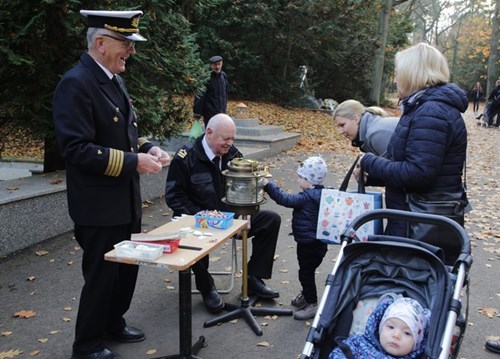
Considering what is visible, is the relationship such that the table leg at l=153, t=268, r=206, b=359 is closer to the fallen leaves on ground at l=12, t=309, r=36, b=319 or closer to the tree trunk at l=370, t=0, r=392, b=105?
the fallen leaves on ground at l=12, t=309, r=36, b=319

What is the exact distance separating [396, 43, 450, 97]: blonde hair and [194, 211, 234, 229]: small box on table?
1.58m

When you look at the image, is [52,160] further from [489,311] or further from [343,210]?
[489,311]

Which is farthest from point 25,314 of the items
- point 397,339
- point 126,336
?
point 397,339

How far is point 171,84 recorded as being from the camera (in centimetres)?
808

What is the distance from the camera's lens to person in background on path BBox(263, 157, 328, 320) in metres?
4.34

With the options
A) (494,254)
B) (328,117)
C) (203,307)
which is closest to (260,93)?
(328,117)

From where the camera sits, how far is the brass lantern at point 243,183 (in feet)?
13.2

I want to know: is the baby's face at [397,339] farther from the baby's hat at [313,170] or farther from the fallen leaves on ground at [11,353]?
the fallen leaves on ground at [11,353]

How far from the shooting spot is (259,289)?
4.88 metres

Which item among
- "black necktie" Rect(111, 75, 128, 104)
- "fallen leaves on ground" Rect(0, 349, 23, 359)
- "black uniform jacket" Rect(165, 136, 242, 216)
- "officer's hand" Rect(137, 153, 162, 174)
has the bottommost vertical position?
"fallen leaves on ground" Rect(0, 349, 23, 359)

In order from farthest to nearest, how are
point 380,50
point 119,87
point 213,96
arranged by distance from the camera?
1. point 380,50
2. point 213,96
3. point 119,87

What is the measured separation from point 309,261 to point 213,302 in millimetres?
933

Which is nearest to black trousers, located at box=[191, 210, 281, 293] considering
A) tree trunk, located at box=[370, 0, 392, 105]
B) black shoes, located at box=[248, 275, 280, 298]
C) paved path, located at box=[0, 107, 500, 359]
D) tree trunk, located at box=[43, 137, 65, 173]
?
black shoes, located at box=[248, 275, 280, 298]

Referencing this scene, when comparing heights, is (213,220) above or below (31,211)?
above
